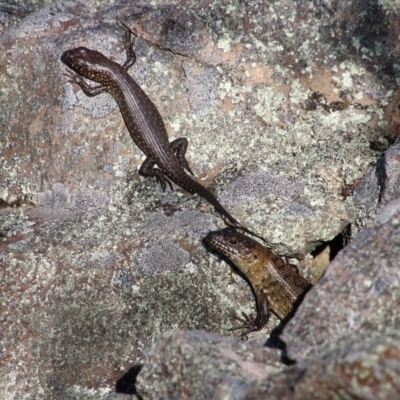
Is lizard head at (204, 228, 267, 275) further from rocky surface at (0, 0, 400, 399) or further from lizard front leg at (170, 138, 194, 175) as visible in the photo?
lizard front leg at (170, 138, 194, 175)

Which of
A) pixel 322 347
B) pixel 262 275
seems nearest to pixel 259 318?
pixel 262 275

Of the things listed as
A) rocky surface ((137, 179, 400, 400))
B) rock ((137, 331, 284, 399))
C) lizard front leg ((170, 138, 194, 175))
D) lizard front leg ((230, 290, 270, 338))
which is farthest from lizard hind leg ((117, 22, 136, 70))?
rock ((137, 331, 284, 399))

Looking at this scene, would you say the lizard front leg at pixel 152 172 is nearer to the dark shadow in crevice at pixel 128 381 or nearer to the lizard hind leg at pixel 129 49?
the lizard hind leg at pixel 129 49

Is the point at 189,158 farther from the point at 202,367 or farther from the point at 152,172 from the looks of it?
the point at 202,367

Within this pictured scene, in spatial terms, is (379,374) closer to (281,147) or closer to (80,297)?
(80,297)

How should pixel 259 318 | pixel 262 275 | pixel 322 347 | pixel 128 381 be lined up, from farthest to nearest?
1. pixel 262 275
2. pixel 259 318
3. pixel 128 381
4. pixel 322 347

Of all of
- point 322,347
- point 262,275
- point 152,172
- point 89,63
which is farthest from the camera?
point 89,63

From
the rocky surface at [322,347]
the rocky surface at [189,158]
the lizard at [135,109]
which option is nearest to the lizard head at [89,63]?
the lizard at [135,109]

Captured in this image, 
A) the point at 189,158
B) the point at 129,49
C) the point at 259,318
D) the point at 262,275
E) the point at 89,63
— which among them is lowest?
the point at 259,318
